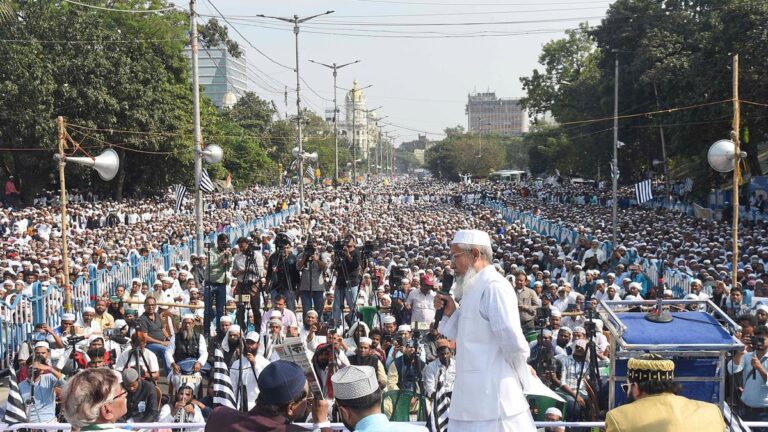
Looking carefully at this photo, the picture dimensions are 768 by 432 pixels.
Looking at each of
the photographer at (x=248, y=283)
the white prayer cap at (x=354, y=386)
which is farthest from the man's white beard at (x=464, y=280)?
the photographer at (x=248, y=283)

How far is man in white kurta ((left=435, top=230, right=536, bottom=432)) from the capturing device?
11.6 feet

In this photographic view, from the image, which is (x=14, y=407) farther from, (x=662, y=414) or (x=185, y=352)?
(x=662, y=414)

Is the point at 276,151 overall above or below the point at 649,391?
above

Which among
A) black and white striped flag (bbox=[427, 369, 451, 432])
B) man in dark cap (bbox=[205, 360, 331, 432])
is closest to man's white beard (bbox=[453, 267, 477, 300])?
man in dark cap (bbox=[205, 360, 331, 432])

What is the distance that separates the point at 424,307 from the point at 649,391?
7848 mm

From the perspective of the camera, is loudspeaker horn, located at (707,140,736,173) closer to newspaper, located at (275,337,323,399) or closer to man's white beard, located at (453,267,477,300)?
newspaper, located at (275,337,323,399)

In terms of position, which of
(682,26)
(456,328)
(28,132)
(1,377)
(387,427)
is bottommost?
(1,377)

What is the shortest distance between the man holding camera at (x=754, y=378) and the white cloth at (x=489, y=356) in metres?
4.34

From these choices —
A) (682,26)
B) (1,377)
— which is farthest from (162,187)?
(1,377)

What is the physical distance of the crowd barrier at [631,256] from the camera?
1369cm

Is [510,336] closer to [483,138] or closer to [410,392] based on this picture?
[410,392]

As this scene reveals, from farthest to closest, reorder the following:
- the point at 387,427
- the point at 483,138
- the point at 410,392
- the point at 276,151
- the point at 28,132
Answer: the point at 483,138, the point at 276,151, the point at 28,132, the point at 410,392, the point at 387,427

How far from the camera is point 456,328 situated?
379 centimetres

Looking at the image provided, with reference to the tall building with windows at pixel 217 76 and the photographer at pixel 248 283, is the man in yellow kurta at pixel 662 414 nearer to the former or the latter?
the photographer at pixel 248 283
